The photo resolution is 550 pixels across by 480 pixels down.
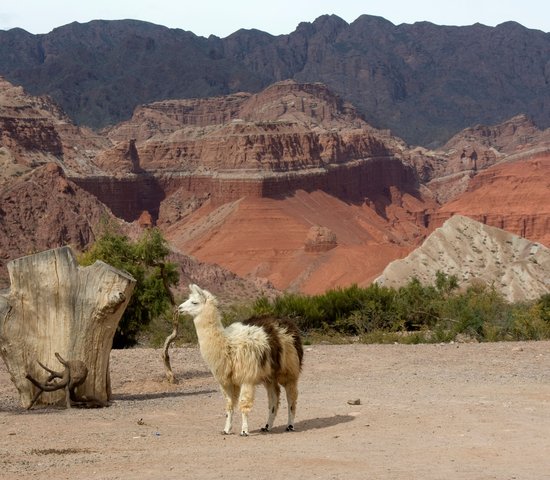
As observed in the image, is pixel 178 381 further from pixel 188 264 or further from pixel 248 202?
pixel 248 202

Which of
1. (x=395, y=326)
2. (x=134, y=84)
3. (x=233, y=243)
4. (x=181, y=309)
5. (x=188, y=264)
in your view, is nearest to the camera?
(x=181, y=309)

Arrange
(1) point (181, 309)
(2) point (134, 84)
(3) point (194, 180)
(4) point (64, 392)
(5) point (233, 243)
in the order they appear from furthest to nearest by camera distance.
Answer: (2) point (134, 84) < (3) point (194, 180) < (5) point (233, 243) < (4) point (64, 392) < (1) point (181, 309)

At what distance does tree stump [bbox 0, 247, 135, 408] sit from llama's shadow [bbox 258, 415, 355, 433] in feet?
10.7

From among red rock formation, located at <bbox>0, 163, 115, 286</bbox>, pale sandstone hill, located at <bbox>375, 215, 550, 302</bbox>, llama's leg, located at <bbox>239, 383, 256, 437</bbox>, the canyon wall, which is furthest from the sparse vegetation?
the canyon wall

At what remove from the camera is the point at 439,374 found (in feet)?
60.3

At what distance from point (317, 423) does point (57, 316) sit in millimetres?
4229

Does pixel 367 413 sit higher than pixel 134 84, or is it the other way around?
pixel 134 84

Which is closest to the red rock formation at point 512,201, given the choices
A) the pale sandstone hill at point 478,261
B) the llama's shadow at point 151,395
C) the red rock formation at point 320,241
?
the red rock formation at point 320,241

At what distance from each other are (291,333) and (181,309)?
4.55 ft

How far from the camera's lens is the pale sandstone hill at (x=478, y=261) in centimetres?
4109

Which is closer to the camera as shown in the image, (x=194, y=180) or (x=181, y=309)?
(x=181, y=309)

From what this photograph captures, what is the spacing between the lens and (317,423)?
45.9 ft

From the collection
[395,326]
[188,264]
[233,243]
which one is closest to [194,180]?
[233,243]

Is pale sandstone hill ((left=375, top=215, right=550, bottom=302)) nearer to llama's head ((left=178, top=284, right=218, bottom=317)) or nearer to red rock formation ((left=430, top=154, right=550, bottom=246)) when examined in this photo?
llama's head ((left=178, top=284, right=218, bottom=317))
